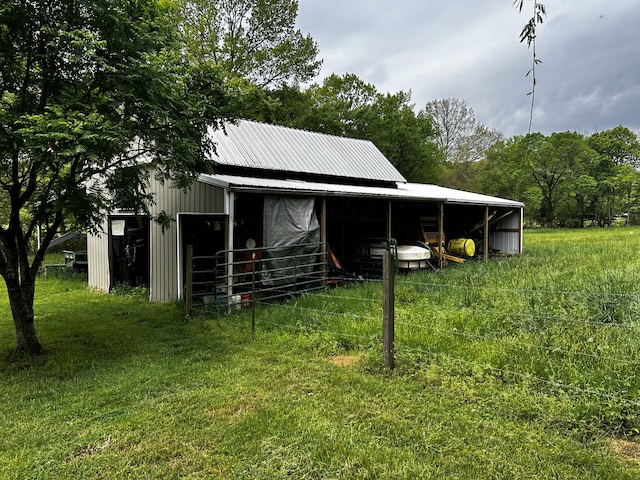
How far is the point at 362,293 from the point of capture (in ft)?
25.9

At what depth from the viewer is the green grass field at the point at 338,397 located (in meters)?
2.66

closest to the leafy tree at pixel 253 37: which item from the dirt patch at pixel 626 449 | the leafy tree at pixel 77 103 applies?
the leafy tree at pixel 77 103

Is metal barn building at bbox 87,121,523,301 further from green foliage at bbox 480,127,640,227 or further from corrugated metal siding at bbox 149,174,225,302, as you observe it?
green foliage at bbox 480,127,640,227

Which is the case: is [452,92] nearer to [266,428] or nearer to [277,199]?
[266,428]

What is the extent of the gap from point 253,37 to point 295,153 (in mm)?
14449

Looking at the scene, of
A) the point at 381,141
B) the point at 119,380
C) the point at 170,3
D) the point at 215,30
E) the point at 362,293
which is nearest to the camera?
the point at 119,380

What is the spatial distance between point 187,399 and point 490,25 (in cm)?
372

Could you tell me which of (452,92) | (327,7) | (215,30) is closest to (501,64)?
(452,92)

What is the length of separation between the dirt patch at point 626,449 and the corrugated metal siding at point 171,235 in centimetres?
724

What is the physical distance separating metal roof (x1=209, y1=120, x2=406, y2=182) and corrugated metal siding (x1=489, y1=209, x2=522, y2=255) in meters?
5.31

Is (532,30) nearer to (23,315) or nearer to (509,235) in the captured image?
(23,315)

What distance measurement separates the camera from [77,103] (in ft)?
14.2

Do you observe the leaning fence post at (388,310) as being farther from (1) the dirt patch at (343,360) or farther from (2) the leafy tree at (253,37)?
(2) the leafy tree at (253,37)

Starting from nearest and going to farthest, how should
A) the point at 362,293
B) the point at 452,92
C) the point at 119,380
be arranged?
the point at 452,92, the point at 119,380, the point at 362,293
